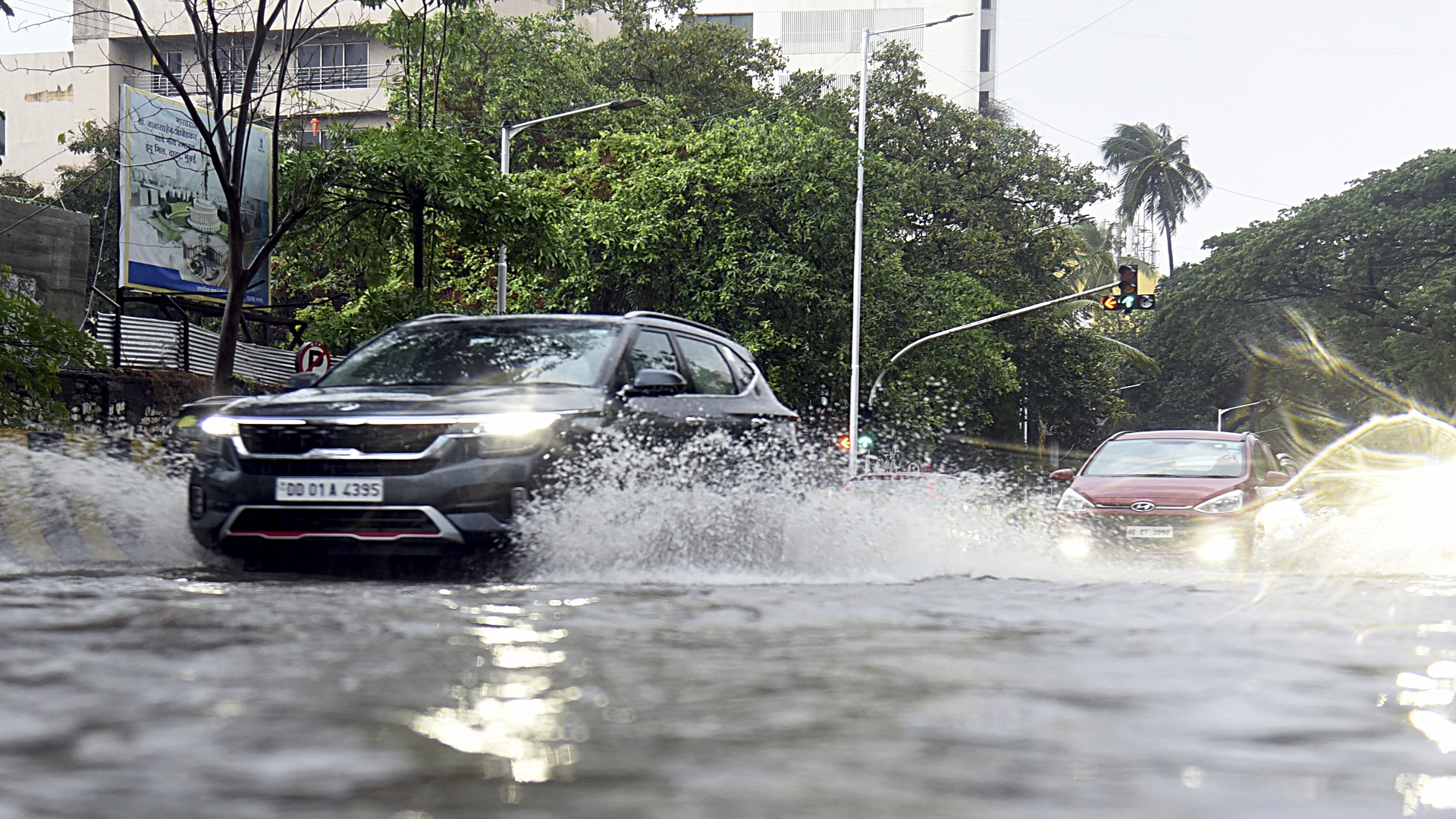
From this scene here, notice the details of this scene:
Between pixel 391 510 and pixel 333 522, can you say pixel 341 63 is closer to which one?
pixel 333 522

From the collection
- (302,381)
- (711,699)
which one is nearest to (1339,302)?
(302,381)

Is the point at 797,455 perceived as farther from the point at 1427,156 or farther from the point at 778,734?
the point at 1427,156

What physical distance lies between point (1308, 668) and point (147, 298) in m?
20.3

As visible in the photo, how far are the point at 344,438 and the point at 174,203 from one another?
50.3 ft

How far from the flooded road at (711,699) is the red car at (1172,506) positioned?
231 inches

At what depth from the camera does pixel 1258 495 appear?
1237cm

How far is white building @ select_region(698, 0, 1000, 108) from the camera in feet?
220

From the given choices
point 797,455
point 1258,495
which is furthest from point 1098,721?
point 1258,495

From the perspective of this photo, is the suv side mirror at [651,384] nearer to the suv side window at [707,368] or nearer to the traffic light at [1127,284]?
the suv side window at [707,368]

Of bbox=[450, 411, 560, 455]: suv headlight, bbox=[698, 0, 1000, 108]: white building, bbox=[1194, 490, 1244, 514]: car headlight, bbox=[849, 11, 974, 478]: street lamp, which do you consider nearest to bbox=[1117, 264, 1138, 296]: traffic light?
bbox=[849, 11, 974, 478]: street lamp

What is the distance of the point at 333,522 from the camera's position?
6.09 meters

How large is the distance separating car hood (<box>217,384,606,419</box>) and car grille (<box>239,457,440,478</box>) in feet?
0.66

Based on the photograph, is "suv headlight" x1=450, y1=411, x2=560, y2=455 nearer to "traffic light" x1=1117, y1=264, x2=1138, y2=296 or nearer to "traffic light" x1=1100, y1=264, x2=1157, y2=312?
"traffic light" x1=1100, y1=264, x2=1157, y2=312

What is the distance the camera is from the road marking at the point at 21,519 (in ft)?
23.3
